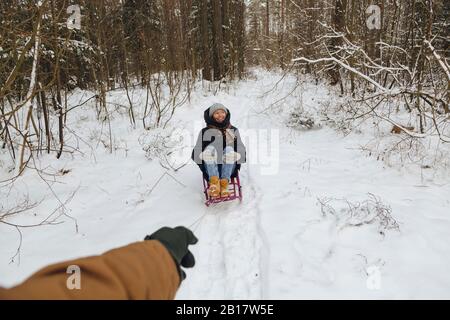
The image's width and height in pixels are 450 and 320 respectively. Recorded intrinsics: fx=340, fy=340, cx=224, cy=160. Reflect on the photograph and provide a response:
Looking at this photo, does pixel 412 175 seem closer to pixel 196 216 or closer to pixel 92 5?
pixel 196 216

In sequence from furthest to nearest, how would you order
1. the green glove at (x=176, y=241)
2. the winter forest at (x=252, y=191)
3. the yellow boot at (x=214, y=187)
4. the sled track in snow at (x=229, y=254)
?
1. the yellow boot at (x=214, y=187)
2. the winter forest at (x=252, y=191)
3. the sled track in snow at (x=229, y=254)
4. the green glove at (x=176, y=241)

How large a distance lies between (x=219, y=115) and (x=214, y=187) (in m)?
1.14

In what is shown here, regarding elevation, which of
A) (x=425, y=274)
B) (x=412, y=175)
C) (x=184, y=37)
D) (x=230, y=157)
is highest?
(x=184, y=37)

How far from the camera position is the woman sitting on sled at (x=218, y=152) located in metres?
4.50

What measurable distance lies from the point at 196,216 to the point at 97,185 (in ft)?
A: 6.63

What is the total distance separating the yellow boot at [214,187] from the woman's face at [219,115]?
928 millimetres

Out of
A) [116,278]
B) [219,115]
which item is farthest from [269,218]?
[116,278]

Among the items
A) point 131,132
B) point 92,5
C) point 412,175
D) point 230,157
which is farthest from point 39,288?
point 92,5

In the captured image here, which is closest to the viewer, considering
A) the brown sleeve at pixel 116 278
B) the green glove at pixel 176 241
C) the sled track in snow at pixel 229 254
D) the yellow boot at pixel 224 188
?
the brown sleeve at pixel 116 278

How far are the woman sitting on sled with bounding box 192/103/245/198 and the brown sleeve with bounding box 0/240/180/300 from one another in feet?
10.4

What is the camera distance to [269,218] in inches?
155

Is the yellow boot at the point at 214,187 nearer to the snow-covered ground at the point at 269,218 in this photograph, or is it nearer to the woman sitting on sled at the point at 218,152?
the woman sitting on sled at the point at 218,152

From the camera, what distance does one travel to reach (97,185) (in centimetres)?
537

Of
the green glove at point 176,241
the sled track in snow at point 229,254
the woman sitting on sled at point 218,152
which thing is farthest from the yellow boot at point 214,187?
the green glove at point 176,241
